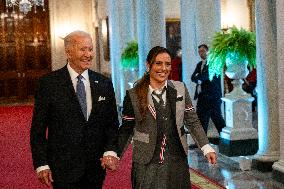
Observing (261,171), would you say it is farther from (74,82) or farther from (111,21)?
(111,21)

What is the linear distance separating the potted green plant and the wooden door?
13.3 metres

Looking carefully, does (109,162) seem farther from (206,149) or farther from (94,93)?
(206,149)

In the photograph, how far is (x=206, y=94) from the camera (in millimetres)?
8617

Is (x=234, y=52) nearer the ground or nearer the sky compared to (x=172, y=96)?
nearer the sky

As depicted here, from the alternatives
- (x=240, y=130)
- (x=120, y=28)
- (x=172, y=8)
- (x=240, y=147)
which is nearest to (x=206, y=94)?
(x=240, y=130)

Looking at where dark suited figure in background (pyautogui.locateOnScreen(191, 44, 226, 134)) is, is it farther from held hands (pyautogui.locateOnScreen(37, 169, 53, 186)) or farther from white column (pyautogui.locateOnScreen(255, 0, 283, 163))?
held hands (pyautogui.locateOnScreen(37, 169, 53, 186))

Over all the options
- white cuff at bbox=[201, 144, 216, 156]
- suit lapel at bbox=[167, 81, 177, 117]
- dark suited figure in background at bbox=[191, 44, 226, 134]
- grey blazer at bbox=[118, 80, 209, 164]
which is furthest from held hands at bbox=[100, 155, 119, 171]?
dark suited figure in background at bbox=[191, 44, 226, 134]

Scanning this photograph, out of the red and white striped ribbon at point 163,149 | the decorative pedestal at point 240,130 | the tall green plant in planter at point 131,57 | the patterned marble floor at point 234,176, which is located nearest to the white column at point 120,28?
the tall green plant in planter at point 131,57

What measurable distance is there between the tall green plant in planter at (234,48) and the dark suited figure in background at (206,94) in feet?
2.02

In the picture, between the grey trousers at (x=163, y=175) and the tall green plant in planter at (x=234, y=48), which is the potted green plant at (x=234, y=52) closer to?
the tall green plant in planter at (x=234, y=48)

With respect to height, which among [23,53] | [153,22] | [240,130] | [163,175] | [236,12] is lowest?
[240,130]

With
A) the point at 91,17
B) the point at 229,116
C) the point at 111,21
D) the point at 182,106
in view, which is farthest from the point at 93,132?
the point at 91,17

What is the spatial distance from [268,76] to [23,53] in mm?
15114

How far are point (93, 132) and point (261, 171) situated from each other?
3.89m
